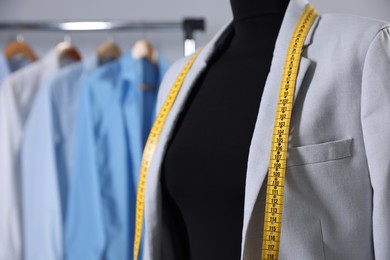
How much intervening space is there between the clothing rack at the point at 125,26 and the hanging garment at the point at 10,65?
0.15 meters

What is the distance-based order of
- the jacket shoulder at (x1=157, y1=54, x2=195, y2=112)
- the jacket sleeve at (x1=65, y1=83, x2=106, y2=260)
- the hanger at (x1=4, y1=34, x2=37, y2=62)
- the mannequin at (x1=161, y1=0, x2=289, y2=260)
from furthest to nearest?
the hanger at (x1=4, y1=34, x2=37, y2=62) < the jacket sleeve at (x1=65, y1=83, x2=106, y2=260) < the jacket shoulder at (x1=157, y1=54, x2=195, y2=112) < the mannequin at (x1=161, y1=0, x2=289, y2=260)

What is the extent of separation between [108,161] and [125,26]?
0.56 meters

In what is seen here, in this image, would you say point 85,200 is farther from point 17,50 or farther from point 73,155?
point 17,50

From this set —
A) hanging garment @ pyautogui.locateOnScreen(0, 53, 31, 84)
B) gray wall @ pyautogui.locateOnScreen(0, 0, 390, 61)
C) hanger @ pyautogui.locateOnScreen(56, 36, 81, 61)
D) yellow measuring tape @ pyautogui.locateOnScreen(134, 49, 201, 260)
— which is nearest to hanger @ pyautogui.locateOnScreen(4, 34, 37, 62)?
hanging garment @ pyautogui.locateOnScreen(0, 53, 31, 84)

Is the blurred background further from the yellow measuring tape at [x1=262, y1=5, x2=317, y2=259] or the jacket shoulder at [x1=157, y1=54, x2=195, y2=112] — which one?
the yellow measuring tape at [x1=262, y1=5, x2=317, y2=259]

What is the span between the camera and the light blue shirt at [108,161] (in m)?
1.86

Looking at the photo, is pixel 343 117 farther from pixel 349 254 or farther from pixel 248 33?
pixel 248 33

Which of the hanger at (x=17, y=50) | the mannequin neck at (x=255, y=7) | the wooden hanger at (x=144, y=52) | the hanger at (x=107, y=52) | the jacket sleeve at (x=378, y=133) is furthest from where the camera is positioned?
the hanger at (x=17, y=50)

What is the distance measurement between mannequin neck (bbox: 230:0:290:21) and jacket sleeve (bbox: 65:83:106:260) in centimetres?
91

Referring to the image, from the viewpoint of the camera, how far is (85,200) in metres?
1.90

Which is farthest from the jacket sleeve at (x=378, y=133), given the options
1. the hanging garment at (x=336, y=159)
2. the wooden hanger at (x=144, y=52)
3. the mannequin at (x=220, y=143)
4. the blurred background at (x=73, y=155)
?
the wooden hanger at (x=144, y=52)

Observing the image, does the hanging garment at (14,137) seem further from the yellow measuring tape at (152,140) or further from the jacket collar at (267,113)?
the jacket collar at (267,113)

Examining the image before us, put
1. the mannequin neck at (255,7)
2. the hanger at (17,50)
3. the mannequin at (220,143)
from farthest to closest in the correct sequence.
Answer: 1. the hanger at (17,50)
2. the mannequin neck at (255,7)
3. the mannequin at (220,143)

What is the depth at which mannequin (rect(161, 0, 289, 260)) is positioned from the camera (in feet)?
3.27
